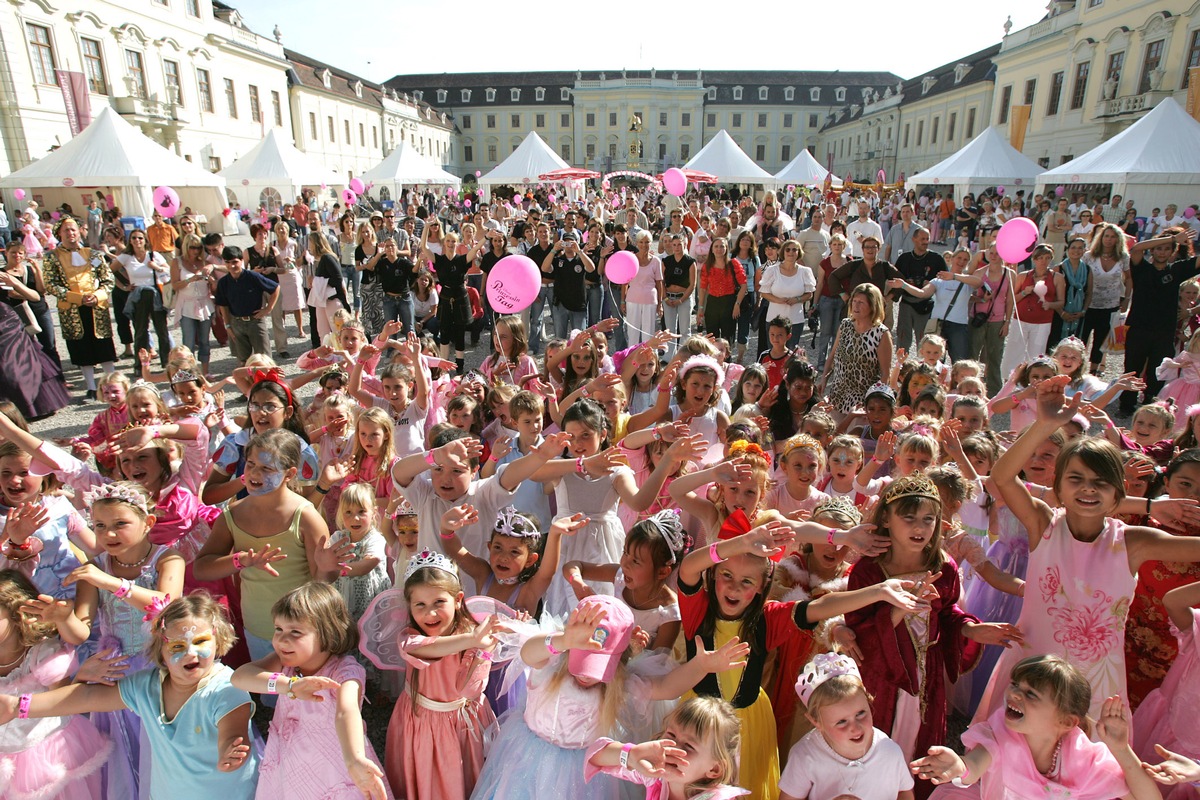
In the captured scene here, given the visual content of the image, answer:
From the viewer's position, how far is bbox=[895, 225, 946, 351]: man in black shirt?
24.5 ft

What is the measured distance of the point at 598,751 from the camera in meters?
2.08

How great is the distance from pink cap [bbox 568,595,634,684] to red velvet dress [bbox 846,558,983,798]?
2.78 feet

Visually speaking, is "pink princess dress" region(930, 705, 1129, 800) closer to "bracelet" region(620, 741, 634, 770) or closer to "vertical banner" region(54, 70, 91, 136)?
"bracelet" region(620, 741, 634, 770)

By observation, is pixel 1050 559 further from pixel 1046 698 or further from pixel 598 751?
pixel 598 751

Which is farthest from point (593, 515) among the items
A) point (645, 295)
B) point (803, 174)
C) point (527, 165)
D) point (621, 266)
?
point (803, 174)

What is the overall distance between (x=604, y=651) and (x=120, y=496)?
198cm

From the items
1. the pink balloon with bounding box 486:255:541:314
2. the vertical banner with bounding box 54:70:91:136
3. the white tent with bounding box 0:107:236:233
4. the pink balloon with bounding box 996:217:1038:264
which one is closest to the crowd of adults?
the pink balloon with bounding box 996:217:1038:264

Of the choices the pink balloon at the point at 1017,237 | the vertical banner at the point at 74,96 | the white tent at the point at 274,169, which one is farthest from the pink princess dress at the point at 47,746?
the vertical banner at the point at 74,96

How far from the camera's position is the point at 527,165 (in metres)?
19.1

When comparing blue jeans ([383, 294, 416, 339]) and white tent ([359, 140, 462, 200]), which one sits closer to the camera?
blue jeans ([383, 294, 416, 339])

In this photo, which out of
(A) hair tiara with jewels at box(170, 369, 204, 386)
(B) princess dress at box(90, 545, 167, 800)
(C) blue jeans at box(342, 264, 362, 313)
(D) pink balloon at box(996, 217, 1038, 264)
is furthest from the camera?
(C) blue jeans at box(342, 264, 362, 313)

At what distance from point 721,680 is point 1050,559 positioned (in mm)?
1287

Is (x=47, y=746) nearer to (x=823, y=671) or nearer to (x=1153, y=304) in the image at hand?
(x=823, y=671)

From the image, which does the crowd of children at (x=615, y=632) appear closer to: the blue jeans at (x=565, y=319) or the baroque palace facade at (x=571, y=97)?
the blue jeans at (x=565, y=319)
